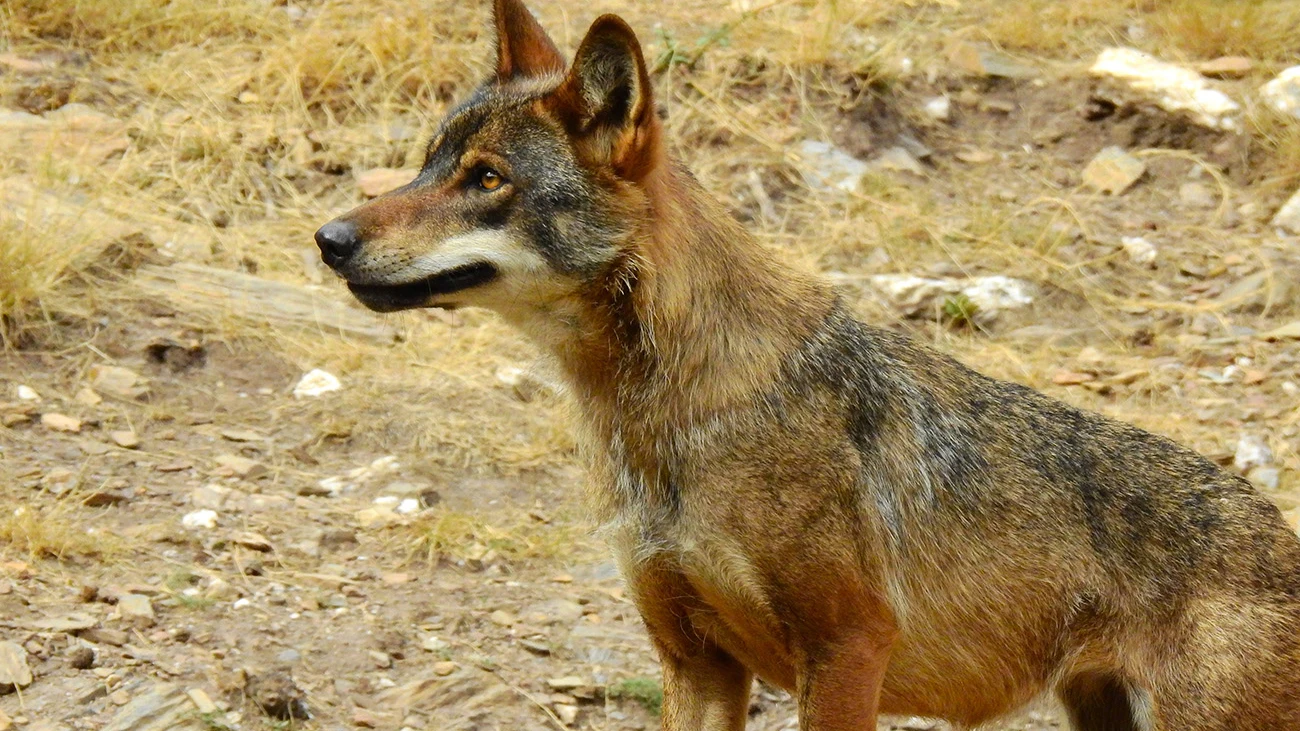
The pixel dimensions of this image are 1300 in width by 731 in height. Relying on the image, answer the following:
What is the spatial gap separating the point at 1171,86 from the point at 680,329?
695 centimetres

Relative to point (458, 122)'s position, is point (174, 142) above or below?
below

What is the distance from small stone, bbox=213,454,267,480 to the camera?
23.5 ft

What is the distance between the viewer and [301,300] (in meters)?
8.62

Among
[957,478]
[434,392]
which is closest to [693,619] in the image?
[957,478]

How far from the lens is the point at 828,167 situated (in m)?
10.1

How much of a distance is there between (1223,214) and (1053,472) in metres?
5.31

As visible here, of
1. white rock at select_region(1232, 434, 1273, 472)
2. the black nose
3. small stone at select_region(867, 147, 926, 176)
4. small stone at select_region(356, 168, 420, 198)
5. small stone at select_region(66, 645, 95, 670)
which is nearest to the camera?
the black nose

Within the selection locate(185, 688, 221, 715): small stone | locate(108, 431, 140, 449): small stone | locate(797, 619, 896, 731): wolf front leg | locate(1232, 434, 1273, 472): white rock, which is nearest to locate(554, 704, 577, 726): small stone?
locate(185, 688, 221, 715): small stone

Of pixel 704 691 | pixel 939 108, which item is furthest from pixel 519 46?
pixel 939 108

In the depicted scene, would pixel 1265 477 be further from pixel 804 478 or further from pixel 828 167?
pixel 804 478

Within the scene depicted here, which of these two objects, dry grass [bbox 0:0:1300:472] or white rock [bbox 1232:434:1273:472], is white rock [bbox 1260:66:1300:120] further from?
white rock [bbox 1232:434:1273:472]

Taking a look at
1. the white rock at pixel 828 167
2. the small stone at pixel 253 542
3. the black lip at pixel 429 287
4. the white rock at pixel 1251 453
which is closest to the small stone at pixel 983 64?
the white rock at pixel 828 167

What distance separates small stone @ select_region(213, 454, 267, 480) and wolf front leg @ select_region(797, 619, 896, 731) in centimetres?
351

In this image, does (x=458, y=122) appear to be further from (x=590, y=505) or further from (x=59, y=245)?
(x=59, y=245)
